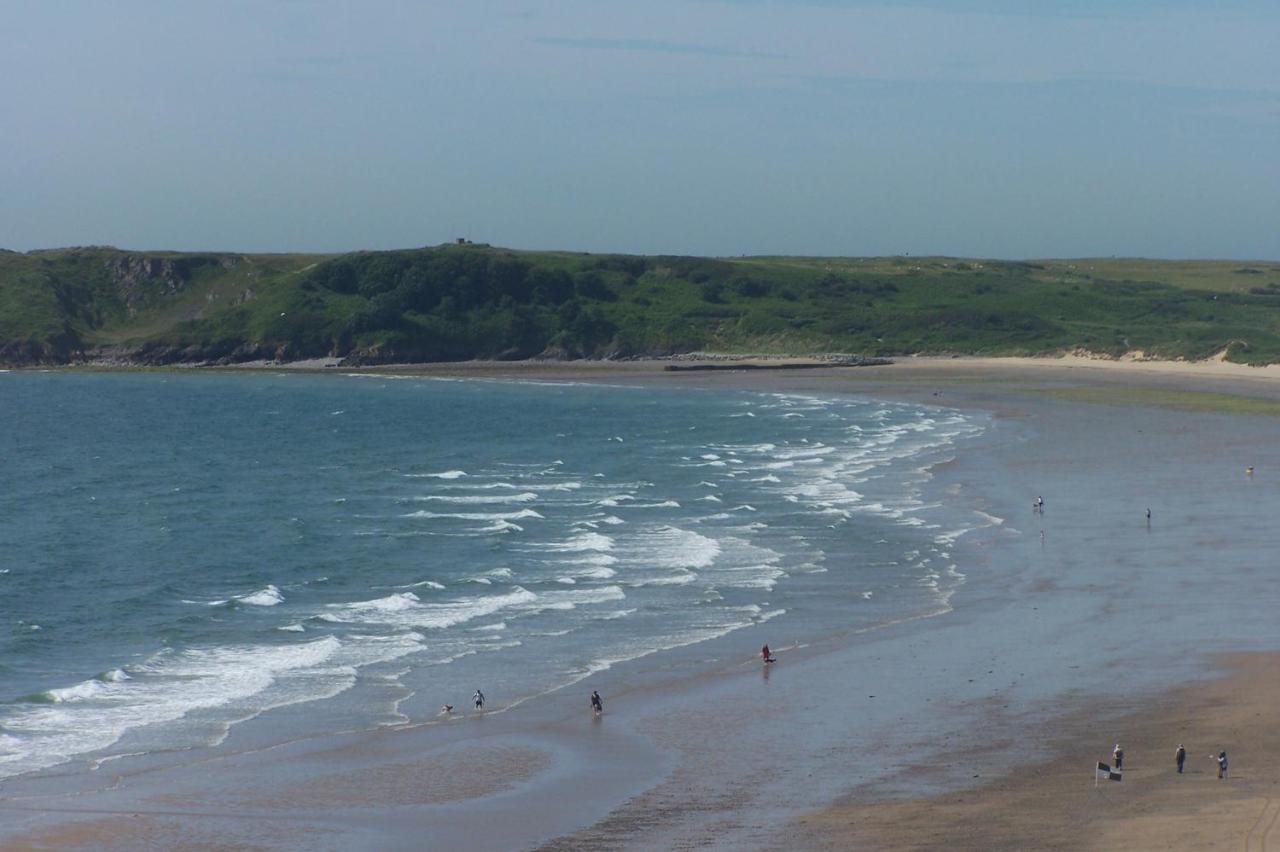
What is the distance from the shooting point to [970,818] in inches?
847

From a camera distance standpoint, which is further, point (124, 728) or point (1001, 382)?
point (1001, 382)

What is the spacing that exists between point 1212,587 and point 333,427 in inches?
2493

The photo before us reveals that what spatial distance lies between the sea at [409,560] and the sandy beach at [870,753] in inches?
72.7

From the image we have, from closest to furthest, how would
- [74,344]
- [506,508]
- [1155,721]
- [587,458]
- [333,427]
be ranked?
1. [1155,721]
2. [506,508]
3. [587,458]
4. [333,427]
5. [74,344]

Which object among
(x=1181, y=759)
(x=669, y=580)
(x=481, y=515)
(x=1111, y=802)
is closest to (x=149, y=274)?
(x=481, y=515)

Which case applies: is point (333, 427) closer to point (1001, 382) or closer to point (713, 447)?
point (713, 447)

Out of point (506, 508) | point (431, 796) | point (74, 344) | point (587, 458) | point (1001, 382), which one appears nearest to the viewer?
point (431, 796)

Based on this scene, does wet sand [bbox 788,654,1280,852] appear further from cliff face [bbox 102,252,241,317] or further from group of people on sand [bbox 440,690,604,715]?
cliff face [bbox 102,252,241,317]

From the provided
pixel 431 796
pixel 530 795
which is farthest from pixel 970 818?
pixel 431 796

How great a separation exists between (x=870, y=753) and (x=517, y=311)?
445ft

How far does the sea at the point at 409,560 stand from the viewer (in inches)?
1187

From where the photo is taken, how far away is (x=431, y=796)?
2367 cm

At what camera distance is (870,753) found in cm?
2538

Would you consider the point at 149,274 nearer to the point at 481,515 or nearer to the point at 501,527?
the point at 481,515
